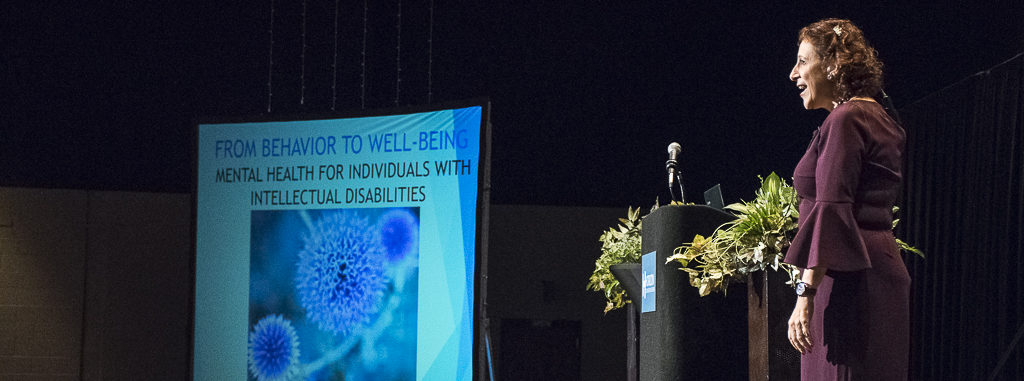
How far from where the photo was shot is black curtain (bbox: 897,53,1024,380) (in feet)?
15.0

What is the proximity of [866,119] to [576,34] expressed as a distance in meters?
4.85

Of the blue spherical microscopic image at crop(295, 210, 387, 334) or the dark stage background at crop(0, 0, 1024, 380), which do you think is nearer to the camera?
the blue spherical microscopic image at crop(295, 210, 387, 334)

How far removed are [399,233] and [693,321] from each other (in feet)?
7.04

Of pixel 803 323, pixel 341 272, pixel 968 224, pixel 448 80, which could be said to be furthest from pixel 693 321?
pixel 448 80

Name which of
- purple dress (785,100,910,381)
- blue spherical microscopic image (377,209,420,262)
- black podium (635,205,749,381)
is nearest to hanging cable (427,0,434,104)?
blue spherical microscopic image (377,209,420,262)

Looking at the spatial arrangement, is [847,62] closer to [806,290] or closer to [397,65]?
[806,290]

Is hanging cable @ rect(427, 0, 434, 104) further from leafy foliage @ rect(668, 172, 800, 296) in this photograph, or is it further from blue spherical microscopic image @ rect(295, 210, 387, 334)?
leafy foliage @ rect(668, 172, 800, 296)

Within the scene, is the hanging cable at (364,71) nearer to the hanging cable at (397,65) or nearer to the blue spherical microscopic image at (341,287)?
the hanging cable at (397,65)

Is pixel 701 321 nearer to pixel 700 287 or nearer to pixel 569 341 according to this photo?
pixel 700 287

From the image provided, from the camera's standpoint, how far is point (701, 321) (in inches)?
101

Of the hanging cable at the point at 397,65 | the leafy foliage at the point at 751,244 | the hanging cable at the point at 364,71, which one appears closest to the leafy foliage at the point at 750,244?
the leafy foliage at the point at 751,244

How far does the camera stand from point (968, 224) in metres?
4.95

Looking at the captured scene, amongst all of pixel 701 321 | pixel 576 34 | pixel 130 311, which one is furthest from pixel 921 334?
pixel 130 311

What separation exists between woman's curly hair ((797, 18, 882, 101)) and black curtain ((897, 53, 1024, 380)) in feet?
9.00
